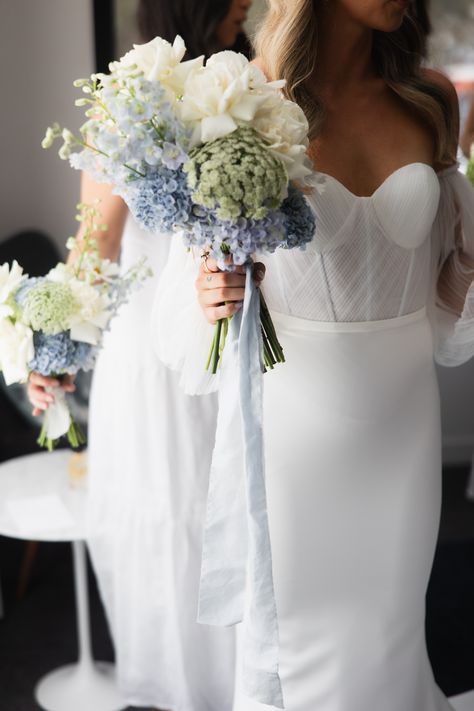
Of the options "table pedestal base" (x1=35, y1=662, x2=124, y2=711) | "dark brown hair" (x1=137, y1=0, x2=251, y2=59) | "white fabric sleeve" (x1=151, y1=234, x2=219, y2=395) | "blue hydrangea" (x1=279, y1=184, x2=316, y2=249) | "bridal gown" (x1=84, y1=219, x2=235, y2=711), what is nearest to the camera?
"blue hydrangea" (x1=279, y1=184, x2=316, y2=249)

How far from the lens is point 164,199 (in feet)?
4.91

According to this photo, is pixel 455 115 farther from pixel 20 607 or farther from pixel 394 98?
pixel 20 607

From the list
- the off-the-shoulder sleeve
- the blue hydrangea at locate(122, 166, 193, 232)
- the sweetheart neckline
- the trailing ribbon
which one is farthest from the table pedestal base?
the blue hydrangea at locate(122, 166, 193, 232)

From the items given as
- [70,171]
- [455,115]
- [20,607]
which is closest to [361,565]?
[455,115]

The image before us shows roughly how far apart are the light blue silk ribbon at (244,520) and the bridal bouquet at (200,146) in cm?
22

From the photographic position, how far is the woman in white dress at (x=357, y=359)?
1.96m

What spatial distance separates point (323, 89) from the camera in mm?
2035

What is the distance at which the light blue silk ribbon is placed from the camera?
175 centimetres

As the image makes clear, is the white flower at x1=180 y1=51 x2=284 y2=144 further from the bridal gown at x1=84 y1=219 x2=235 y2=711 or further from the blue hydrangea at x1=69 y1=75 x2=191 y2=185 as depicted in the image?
the bridal gown at x1=84 y1=219 x2=235 y2=711

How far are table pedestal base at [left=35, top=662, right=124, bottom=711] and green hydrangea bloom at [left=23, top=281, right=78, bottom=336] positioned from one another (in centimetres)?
138

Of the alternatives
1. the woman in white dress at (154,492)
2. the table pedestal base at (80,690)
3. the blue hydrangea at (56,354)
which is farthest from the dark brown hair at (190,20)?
the table pedestal base at (80,690)

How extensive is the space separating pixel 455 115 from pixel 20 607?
2.38 metres

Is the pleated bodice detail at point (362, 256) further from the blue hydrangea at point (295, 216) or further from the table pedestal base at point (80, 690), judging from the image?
the table pedestal base at point (80, 690)

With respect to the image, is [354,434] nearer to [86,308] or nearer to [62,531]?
[86,308]
